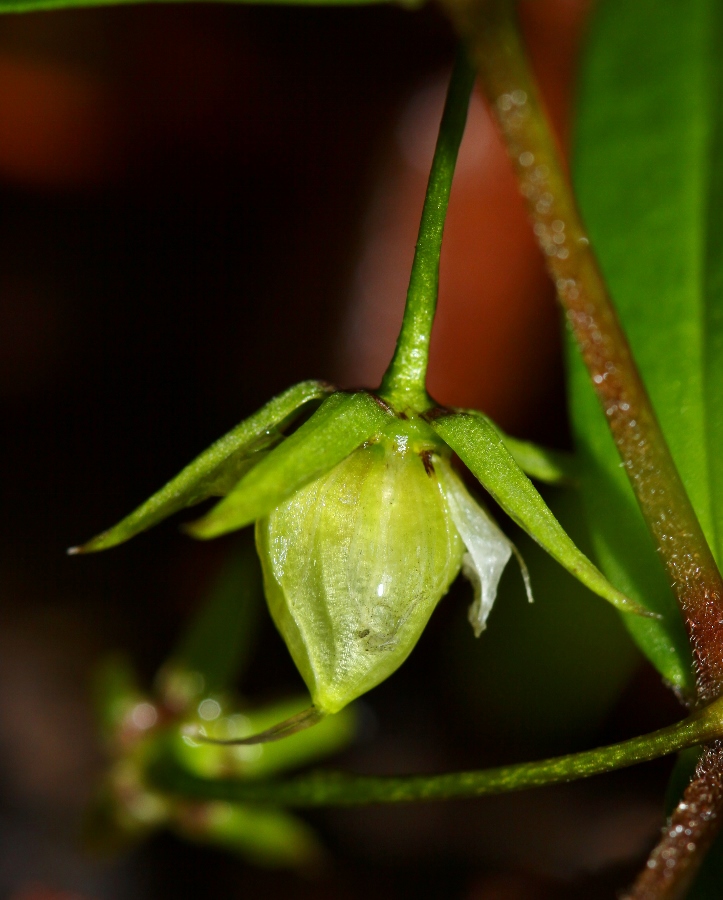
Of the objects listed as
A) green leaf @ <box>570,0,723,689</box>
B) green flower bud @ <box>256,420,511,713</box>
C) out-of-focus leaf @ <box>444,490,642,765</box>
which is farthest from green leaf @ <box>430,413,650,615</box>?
out-of-focus leaf @ <box>444,490,642,765</box>

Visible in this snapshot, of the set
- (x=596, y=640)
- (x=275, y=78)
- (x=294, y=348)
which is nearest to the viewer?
(x=596, y=640)

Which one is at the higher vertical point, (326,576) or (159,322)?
(159,322)

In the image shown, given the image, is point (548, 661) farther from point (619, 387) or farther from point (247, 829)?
point (619, 387)

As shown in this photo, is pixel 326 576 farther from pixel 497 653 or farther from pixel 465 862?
pixel 465 862

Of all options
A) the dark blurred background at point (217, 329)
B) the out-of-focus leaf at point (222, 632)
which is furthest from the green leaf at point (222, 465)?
the dark blurred background at point (217, 329)

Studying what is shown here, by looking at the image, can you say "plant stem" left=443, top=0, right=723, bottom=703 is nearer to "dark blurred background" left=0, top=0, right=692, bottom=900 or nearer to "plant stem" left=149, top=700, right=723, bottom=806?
"plant stem" left=149, top=700, right=723, bottom=806

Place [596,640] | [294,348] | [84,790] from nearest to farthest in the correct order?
[596,640] < [84,790] < [294,348]

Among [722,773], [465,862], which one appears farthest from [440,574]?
[465,862]
